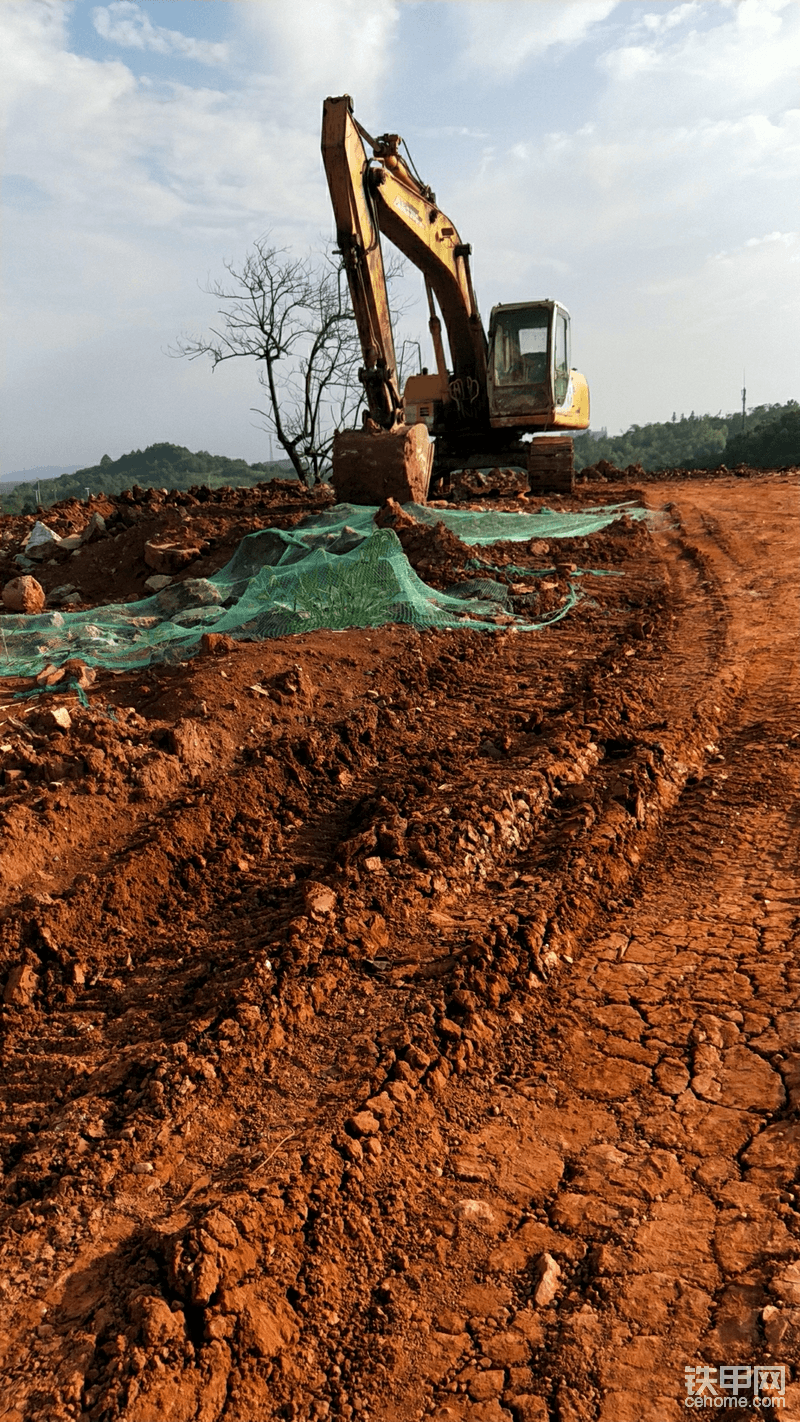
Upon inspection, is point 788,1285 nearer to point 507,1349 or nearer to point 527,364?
point 507,1349

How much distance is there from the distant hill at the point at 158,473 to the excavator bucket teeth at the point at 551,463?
30018mm

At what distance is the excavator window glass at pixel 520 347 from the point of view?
43.7ft

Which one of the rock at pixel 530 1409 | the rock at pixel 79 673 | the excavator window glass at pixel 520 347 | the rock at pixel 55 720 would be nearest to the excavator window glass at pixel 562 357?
the excavator window glass at pixel 520 347

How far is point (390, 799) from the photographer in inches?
187

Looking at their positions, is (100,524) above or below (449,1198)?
above

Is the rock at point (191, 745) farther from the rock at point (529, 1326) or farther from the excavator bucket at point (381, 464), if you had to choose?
the excavator bucket at point (381, 464)

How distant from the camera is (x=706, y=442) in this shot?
155ft

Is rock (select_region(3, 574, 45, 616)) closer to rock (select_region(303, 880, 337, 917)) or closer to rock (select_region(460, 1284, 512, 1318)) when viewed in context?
rock (select_region(303, 880, 337, 917))

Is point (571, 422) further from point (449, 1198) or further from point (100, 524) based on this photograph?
point (449, 1198)

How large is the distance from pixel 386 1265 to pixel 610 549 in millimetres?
8671

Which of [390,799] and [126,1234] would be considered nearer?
[126,1234]

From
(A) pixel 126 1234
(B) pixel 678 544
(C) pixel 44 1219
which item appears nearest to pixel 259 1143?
(A) pixel 126 1234

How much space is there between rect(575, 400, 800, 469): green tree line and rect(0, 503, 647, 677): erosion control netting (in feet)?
80.3

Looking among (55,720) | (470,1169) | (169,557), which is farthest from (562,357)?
(470,1169)
